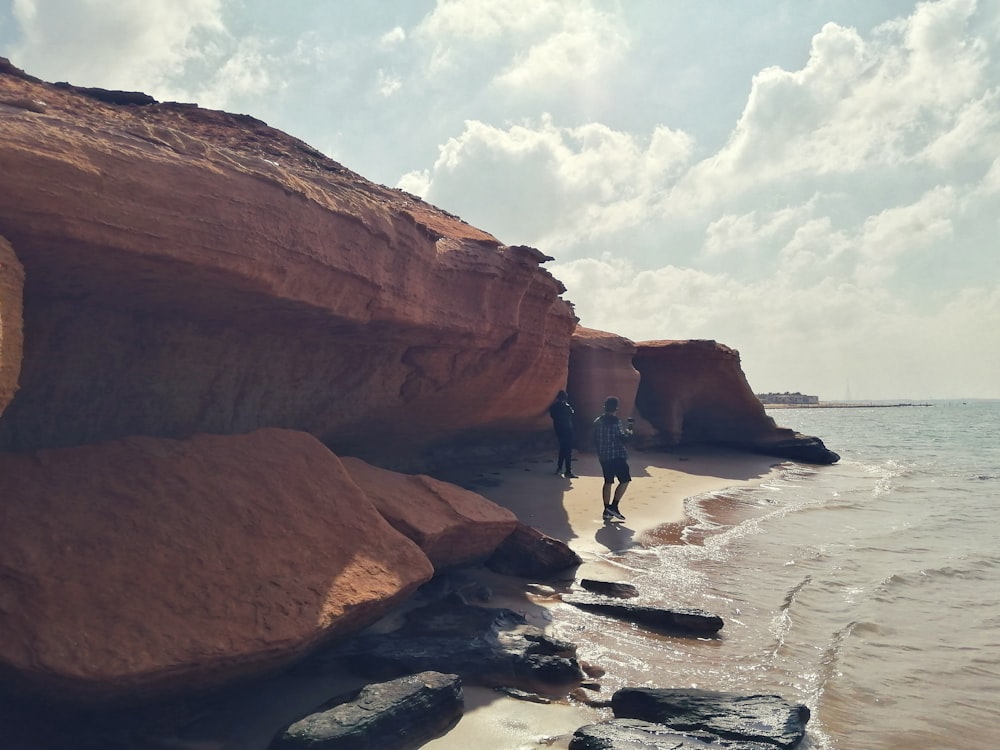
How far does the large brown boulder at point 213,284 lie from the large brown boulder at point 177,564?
3.33ft

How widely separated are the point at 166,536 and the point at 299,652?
3.01 feet

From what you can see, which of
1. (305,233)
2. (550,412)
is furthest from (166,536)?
(550,412)

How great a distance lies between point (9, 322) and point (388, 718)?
2.47 metres

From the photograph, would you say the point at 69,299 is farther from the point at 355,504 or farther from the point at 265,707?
the point at 265,707

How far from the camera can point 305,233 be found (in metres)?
5.08

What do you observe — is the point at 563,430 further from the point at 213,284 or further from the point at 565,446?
the point at 213,284

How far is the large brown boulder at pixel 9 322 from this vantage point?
9.60ft

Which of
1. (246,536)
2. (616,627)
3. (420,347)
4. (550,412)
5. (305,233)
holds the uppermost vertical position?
(305,233)

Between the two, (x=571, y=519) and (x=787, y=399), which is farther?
(x=787, y=399)

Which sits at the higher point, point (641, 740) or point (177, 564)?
point (177, 564)

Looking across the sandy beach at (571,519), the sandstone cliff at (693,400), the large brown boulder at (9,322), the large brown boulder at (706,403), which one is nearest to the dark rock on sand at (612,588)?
the sandy beach at (571,519)

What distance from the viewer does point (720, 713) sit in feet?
10.7

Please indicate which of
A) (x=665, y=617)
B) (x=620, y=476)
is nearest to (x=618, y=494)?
(x=620, y=476)

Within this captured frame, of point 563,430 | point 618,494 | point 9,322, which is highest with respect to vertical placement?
point 9,322
